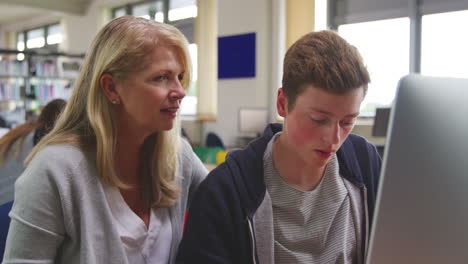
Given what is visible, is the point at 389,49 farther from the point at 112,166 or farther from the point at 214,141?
the point at 112,166

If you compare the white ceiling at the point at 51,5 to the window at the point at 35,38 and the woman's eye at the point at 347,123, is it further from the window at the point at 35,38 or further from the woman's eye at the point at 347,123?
the woman's eye at the point at 347,123

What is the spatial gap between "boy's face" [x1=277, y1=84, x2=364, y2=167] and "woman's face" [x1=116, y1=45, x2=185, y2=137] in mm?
342

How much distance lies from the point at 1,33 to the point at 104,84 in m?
10.5

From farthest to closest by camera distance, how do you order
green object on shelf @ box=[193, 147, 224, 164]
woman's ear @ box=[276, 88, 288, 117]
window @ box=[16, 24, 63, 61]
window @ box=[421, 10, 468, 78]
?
window @ box=[16, 24, 63, 61], window @ box=[421, 10, 468, 78], green object on shelf @ box=[193, 147, 224, 164], woman's ear @ box=[276, 88, 288, 117]

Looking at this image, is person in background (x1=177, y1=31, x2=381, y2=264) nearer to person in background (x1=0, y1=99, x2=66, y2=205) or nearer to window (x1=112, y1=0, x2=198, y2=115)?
person in background (x1=0, y1=99, x2=66, y2=205)

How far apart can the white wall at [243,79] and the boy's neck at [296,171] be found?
3.87 metres

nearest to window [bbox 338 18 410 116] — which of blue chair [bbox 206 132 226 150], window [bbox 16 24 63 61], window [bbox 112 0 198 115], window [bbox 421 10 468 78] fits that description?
window [bbox 421 10 468 78]

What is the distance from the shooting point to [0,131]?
2.95 meters

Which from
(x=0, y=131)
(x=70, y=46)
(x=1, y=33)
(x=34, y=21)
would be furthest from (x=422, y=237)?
(x=1, y=33)

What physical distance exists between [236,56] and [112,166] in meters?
4.15

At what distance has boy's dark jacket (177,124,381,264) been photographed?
34.3 inches

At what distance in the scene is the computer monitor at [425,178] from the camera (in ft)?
1.38

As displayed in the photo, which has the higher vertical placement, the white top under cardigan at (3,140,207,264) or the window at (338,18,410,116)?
the window at (338,18,410,116)

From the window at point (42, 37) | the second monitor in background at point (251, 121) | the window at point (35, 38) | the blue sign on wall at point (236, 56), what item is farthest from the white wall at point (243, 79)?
the window at point (35, 38)
